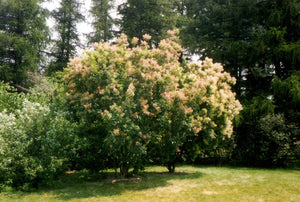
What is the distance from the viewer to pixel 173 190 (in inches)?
321

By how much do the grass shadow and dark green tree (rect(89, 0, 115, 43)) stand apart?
57.2 ft

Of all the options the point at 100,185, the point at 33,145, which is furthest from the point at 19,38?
the point at 100,185

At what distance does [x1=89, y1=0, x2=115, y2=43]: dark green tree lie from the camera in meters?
25.6

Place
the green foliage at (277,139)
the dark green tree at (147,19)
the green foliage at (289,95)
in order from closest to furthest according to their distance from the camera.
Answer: the green foliage at (277,139) → the green foliage at (289,95) → the dark green tree at (147,19)

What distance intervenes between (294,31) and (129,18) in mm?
13977

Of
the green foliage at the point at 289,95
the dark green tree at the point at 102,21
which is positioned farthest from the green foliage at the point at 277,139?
the dark green tree at the point at 102,21

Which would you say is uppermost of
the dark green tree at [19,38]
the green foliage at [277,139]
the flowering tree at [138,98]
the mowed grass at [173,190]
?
the dark green tree at [19,38]

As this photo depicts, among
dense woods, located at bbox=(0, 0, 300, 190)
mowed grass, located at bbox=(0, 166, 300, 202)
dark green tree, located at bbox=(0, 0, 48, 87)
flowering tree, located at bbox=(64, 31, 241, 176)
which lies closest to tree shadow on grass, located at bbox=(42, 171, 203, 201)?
mowed grass, located at bbox=(0, 166, 300, 202)

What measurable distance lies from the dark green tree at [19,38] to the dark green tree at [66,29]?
209cm

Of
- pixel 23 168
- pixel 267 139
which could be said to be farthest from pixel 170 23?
pixel 23 168

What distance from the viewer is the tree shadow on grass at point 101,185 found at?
25.7 feet

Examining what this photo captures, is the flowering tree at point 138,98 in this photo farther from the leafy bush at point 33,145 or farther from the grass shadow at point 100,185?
the leafy bush at point 33,145

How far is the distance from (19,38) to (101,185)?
1883 cm

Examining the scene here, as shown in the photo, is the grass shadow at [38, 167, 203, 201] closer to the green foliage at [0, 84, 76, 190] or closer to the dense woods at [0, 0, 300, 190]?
the dense woods at [0, 0, 300, 190]
